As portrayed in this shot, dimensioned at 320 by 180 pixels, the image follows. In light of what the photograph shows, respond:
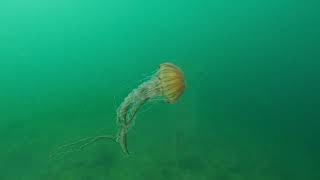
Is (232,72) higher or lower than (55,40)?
lower

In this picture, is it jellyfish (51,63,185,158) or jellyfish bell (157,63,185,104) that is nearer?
jellyfish (51,63,185,158)

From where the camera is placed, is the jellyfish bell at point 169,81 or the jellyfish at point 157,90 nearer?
the jellyfish at point 157,90

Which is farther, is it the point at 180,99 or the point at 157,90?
the point at 180,99

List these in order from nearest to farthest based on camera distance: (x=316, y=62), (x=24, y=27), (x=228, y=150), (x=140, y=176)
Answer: (x=140, y=176) → (x=228, y=150) → (x=316, y=62) → (x=24, y=27)

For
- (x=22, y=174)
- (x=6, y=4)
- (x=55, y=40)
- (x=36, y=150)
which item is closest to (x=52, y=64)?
(x=55, y=40)

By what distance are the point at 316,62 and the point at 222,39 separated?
1788 mm

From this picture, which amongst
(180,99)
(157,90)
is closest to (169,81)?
(157,90)

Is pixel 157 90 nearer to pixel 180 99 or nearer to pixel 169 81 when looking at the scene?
pixel 169 81

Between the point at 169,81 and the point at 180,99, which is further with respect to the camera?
the point at 180,99

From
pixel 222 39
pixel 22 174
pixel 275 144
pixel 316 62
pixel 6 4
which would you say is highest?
pixel 6 4

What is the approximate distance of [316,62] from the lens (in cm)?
743

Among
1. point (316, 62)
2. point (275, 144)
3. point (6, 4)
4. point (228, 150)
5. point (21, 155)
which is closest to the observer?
point (21, 155)

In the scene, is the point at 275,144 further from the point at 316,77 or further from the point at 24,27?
the point at 24,27

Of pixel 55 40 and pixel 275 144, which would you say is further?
pixel 55 40
